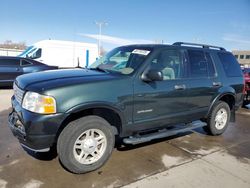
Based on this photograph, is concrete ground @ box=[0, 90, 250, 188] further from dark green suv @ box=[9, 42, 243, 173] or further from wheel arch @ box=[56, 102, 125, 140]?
wheel arch @ box=[56, 102, 125, 140]

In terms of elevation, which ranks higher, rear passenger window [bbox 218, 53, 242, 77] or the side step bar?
rear passenger window [bbox 218, 53, 242, 77]

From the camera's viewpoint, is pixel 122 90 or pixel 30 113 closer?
pixel 30 113

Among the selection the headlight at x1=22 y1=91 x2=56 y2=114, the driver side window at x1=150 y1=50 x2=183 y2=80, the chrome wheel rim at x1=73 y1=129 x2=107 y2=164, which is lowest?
the chrome wheel rim at x1=73 y1=129 x2=107 y2=164

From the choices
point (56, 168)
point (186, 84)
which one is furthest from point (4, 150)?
point (186, 84)

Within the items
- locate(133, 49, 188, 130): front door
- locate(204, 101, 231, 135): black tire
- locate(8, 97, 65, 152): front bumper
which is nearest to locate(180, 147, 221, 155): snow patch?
locate(133, 49, 188, 130): front door

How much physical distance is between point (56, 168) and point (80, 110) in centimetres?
102

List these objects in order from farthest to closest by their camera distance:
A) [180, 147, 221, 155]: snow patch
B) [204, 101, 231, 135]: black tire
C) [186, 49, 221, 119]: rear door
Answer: [204, 101, 231, 135]: black tire → [186, 49, 221, 119]: rear door → [180, 147, 221, 155]: snow patch

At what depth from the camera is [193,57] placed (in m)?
4.89

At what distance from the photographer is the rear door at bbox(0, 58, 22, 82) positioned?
10773 millimetres

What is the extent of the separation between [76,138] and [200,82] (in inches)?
106

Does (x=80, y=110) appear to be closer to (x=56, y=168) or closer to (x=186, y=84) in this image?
(x=56, y=168)

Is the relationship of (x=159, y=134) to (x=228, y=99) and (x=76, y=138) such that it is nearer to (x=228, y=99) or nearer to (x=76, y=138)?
(x=76, y=138)

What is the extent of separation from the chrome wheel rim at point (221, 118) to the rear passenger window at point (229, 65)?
843 mm

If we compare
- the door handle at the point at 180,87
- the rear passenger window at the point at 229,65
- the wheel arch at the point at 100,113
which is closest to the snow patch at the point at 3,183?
the wheel arch at the point at 100,113
